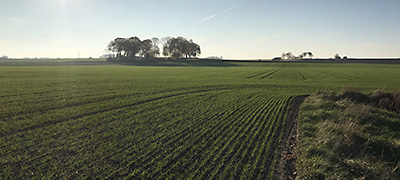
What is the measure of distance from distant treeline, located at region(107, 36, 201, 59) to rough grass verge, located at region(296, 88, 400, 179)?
127910 millimetres

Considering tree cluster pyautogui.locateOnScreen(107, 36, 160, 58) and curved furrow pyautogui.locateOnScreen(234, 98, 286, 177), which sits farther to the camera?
tree cluster pyautogui.locateOnScreen(107, 36, 160, 58)

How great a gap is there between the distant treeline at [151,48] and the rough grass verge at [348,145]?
12791 centimetres

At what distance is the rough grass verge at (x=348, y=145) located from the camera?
797 cm

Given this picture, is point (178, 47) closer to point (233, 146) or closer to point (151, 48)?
point (151, 48)

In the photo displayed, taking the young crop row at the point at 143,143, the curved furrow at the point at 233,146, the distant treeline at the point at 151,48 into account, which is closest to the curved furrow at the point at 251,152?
the young crop row at the point at 143,143

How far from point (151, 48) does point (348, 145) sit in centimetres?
14471

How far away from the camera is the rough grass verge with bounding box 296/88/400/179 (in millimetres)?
7973

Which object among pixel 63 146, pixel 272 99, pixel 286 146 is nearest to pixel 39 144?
pixel 63 146

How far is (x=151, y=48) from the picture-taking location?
483ft

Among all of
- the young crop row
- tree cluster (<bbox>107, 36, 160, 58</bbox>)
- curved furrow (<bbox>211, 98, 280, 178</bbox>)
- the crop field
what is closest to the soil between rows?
the crop field

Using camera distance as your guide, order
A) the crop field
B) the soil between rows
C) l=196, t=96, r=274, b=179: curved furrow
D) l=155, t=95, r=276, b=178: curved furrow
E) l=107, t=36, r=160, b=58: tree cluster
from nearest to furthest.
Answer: the crop field < l=196, t=96, r=274, b=179: curved furrow < the soil between rows < l=155, t=95, r=276, b=178: curved furrow < l=107, t=36, r=160, b=58: tree cluster

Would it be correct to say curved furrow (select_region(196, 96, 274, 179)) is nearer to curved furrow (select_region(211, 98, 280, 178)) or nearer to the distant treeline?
curved furrow (select_region(211, 98, 280, 178))

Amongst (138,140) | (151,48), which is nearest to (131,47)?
(151,48)

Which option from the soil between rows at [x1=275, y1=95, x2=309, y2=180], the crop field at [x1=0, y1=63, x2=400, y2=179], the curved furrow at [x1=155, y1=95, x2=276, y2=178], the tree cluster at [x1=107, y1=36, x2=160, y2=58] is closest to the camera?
the crop field at [x1=0, y1=63, x2=400, y2=179]
